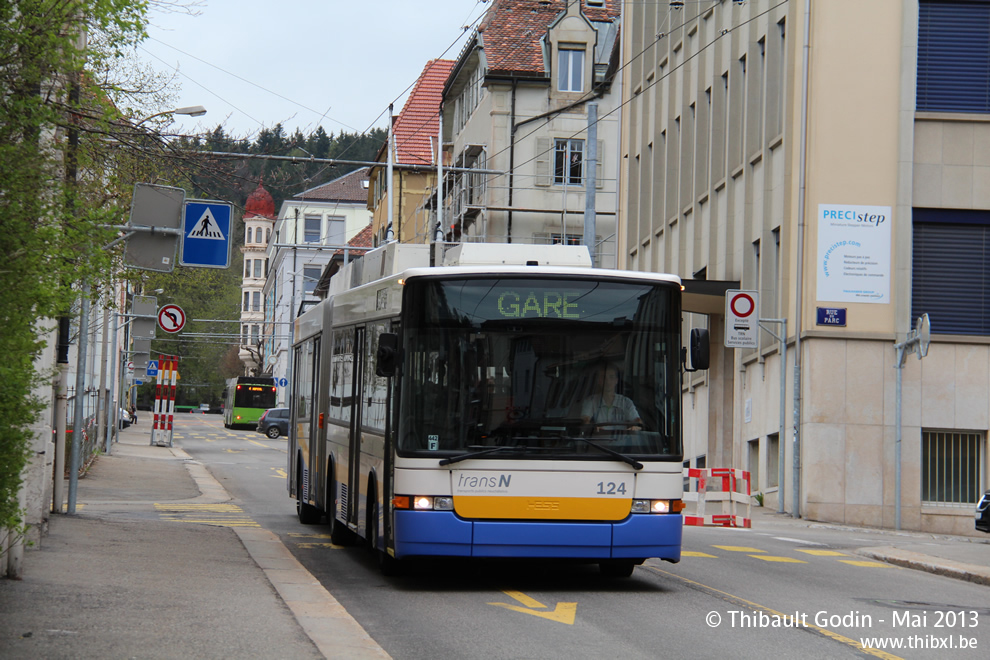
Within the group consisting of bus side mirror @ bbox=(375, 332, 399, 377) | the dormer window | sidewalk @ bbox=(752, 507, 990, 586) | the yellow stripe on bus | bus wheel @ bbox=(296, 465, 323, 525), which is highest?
the dormer window

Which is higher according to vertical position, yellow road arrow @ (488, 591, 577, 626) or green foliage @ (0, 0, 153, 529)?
green foliage @ (0, 0, 153, 529)

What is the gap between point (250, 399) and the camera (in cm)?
8294

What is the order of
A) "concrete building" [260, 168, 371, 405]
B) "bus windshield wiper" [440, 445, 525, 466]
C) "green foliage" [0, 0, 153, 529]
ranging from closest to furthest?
"green foliage" [0, 0, 153, 529] < "bus windshield wiper" [440, 445, 525, 466] < "concrete building" [260, 168, 371, 405]

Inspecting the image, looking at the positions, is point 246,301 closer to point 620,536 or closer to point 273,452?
point 273,452

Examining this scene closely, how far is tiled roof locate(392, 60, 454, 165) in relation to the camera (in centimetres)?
7594

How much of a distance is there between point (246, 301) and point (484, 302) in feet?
445

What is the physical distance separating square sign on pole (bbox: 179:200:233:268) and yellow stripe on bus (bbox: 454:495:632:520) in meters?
7.95

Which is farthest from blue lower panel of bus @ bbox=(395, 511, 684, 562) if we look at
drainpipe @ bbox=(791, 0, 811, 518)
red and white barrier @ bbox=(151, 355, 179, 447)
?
red and white barrier @ bbox=(151, 355, 179, 447)

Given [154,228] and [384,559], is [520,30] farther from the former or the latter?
[384,559]

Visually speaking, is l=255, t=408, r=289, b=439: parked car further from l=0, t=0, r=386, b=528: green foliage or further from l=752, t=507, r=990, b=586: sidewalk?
l=0, t=0, r=386, b=528: green foliage

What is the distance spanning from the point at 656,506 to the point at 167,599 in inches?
161

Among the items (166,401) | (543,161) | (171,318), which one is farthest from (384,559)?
(543,161)

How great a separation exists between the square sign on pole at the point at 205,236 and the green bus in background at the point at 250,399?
6432cm

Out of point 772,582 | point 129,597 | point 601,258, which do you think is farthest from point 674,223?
point 129,597
